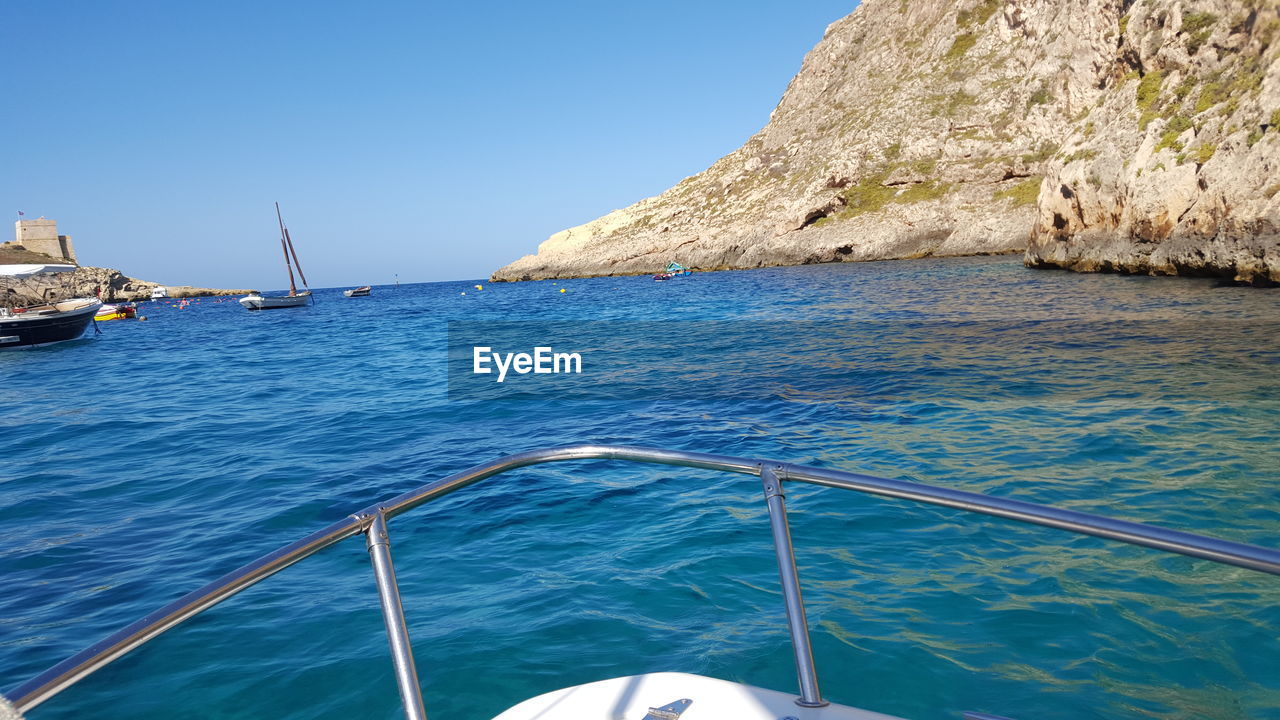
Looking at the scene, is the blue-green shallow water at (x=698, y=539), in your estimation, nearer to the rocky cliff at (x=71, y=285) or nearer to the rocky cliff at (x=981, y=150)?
the rocky cliff at (x=981, y=150)

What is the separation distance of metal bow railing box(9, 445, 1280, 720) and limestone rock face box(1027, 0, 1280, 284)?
79.5 ft

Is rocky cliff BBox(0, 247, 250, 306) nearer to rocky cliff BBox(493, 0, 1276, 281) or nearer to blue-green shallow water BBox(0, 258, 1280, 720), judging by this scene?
rocky cliff BBox(493, 0, 1276, 281)

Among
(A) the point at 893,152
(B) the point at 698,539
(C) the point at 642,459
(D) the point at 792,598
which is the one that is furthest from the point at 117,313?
(A) the point at 893,152

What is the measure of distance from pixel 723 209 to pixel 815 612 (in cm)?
9023

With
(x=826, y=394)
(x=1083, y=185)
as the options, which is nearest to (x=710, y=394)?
(x=826, y=394)

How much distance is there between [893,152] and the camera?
3108 inches

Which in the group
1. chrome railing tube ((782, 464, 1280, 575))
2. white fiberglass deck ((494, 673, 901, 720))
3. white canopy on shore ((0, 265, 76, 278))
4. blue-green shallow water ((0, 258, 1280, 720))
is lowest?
blue-green shallow water ((0, 258, 1280, 720))

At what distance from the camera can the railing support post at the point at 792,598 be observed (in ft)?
6.68

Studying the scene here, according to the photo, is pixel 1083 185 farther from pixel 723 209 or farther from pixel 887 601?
pixel 723 209

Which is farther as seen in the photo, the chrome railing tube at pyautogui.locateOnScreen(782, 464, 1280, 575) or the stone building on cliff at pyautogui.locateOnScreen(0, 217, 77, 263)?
the stone building on cliff at pyautogui.locateOnScreen(0, 217, 77, 263)

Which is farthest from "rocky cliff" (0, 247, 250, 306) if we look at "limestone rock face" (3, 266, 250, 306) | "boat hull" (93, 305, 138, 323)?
"boat hull" (93, 305, 138, 323)

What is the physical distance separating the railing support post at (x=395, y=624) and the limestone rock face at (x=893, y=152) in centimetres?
5272

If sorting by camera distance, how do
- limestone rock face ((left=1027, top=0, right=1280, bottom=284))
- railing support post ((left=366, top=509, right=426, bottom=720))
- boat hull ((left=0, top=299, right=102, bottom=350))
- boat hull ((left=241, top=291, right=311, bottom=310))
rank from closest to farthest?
railing support post ((left=366, top=509, right=426, bottom=720))
limestone rock face ((left=1027, top=0, right=1280, bottom=284))
boat hull ((left=0, top=299, right=102, bottom=350))
boat hull ((left=241, top=291, right=311, bottom=310))

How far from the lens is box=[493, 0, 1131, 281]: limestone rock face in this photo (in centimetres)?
6131
